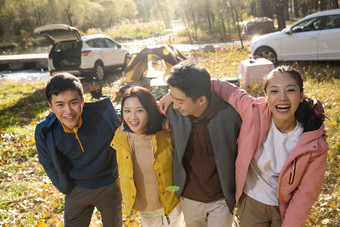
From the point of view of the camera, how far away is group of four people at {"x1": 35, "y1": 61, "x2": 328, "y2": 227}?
158 centimetres

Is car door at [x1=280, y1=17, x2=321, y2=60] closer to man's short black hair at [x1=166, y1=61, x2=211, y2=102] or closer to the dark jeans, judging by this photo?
man's short black hair at [x1=166, y1=61, x2=211, y2=102]

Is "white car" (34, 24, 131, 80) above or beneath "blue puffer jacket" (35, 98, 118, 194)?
above

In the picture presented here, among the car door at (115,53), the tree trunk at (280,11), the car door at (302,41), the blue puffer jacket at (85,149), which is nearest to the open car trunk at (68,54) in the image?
the car door at (115,53)

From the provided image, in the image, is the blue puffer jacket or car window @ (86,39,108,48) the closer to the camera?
the blue puffer jacket

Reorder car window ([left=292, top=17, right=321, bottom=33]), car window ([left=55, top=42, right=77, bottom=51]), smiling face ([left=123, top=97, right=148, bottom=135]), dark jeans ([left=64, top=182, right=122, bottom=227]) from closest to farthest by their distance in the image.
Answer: smiling face ([left=123, top=97, right=148, bottom=135]) < dark jeans ([left=64, top=182, right=122, bottom=227]) < car window ([left=292, top=17, right=321, bottom=33]) < car window ([left=55, top=42, right=77, bottom=51])

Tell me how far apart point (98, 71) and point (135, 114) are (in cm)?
854

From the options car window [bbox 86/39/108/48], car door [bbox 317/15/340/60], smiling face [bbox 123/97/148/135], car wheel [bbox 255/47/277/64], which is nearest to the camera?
smiling face [bbox 123/97/148/135]

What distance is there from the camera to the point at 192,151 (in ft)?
6.22

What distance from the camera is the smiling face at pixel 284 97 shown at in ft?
5.06

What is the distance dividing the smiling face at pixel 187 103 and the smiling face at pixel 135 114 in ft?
0.90

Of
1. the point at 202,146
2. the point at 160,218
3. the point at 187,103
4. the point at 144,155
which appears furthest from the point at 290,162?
the point at 160,218

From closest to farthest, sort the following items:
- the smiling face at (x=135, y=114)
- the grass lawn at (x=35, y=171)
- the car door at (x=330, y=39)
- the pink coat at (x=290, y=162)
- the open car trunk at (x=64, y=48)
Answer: the pink coat at (x=290, y=162) → the smiling face at (x=135, y=114) → the grass lawn at (x=35, y=171) → the car door at (x=330, y=39) → the open car trunk at (x=64, y=48)

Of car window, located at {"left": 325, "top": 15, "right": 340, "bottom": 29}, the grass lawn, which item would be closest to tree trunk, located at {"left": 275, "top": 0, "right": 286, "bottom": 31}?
car window, located at {"left": 325, "top": 15, "right": 340, "bottom": 29}

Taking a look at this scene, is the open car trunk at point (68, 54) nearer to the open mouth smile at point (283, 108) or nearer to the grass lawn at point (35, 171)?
the grass lawn at point (35, 171)
